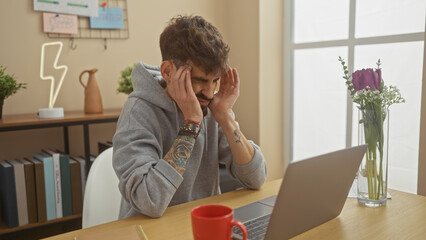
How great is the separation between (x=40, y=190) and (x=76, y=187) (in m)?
0.18

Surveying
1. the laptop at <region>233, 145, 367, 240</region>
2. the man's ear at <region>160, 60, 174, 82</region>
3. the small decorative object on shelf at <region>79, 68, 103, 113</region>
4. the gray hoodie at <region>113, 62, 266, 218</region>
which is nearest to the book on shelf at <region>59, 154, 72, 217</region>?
the small decorative object on shelf at <region>79, 68, 103, 113</region>

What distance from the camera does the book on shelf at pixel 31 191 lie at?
1.84 meters

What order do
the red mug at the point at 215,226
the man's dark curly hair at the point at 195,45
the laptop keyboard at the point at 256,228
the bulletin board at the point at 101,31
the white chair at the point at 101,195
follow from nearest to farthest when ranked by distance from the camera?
the red mug at the point at 215,226
the laptop keyboard at the point at 256,228
the man's dark curly hair at the point at 195,45
the white chair at the point at 101,195
the bulletin board at the point at 101,31

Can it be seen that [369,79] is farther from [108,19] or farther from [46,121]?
[108,19]

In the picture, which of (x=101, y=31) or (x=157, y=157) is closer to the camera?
(x=157, y=157)

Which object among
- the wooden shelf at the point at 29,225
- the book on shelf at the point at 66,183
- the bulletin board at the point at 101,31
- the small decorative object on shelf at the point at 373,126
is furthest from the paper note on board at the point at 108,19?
the small decorative object on shelf at the point at 373,126

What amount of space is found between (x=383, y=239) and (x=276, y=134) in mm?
2014

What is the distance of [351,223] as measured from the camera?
97 cm

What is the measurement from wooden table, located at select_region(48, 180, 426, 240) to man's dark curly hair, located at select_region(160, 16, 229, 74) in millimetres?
419

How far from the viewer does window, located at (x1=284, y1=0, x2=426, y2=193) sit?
2166 mm

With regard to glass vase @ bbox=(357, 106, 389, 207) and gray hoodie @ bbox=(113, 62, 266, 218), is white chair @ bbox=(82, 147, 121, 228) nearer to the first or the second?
gray hoodie @ bbox=(113, 62, 266, 218)

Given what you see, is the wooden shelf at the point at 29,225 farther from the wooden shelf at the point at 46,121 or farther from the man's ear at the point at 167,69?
the man's ear at the point at 167,69

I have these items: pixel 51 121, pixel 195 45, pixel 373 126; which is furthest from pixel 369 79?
pixel 51 121

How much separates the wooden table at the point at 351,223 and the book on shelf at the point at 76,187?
1047 millimetres
